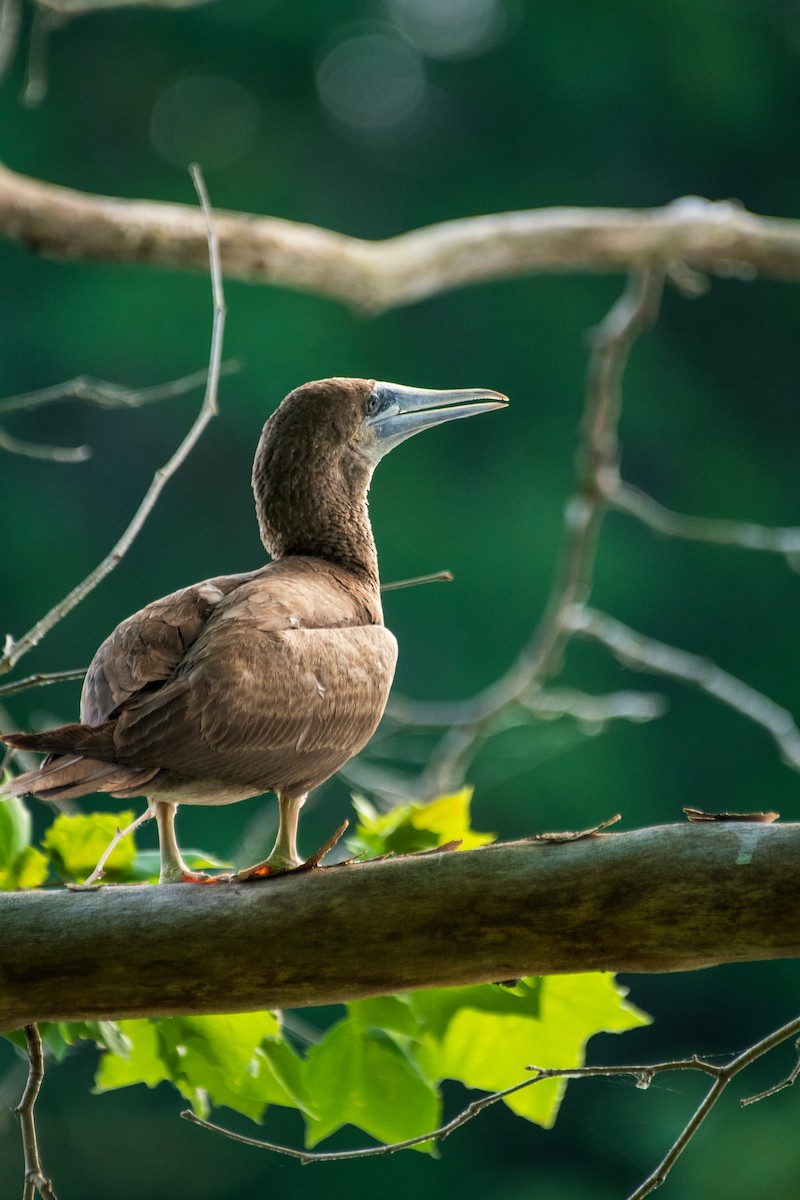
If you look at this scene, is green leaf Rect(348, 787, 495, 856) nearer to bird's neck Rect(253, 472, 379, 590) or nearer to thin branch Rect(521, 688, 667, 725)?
bird's neck Rect(253, 472, 379, 590)

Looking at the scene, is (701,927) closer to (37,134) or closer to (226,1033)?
(226,1033)

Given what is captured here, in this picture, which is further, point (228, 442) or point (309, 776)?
point (228, 442)

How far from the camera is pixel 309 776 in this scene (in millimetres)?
860

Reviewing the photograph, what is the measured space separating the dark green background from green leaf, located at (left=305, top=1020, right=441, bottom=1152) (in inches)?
101

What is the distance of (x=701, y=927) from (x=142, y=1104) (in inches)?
130

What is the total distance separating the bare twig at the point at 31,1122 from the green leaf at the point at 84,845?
0.14 m

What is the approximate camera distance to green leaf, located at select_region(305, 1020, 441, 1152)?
0.88 meters

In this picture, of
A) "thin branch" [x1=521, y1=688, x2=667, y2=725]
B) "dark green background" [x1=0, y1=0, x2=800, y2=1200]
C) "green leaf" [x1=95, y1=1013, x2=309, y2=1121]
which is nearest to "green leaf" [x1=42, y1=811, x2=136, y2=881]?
"green leaf" [x1=95, y1=1013, x2=309, y2=1121]

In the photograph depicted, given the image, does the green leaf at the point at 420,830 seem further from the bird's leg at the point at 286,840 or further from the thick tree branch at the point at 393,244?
the thick tree branch at the point at 393,244

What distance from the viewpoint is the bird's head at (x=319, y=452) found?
1.04m

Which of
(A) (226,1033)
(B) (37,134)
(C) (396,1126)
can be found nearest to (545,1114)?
(C) (396,1126)

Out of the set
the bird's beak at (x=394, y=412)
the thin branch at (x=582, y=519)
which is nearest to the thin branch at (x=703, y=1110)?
the bird's beak at (x=394, y=412)

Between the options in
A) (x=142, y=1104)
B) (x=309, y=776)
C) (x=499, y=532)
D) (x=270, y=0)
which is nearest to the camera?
(x=309, y=776)

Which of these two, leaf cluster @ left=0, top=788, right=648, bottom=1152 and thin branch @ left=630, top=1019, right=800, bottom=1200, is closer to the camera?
thin branch @ left=630, top=1019, right=800, bottom=1200
